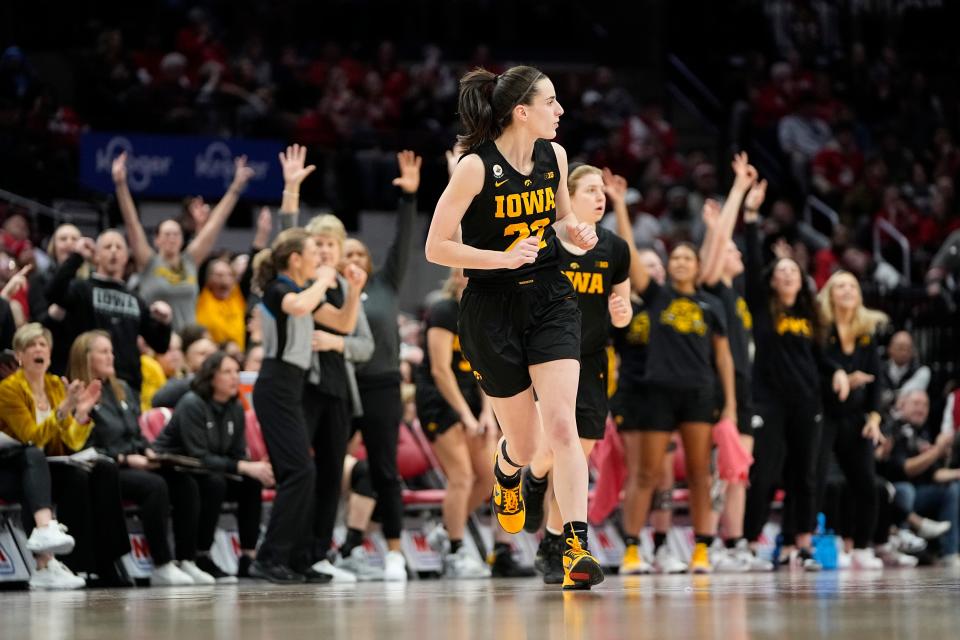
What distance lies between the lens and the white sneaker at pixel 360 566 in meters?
9.82

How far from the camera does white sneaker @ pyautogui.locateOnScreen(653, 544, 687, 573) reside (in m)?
10.3

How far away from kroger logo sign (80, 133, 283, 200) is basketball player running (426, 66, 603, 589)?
9.22 metres

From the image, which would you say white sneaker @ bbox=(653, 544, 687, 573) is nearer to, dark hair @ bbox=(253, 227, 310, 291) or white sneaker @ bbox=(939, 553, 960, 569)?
white sneaker @ bbox=(939, 553, 960, 569)

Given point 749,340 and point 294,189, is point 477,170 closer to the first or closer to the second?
point 294,189

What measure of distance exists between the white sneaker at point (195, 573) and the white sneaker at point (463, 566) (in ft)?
5.50

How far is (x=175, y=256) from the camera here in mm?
11352

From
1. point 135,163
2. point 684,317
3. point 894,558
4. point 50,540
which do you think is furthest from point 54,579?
point 135,163

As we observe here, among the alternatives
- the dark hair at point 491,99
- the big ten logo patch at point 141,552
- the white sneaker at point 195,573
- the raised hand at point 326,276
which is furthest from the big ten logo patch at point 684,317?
the dark hair at point 491,99

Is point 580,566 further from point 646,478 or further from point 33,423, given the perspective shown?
point 646,478

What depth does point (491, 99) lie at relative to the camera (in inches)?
258

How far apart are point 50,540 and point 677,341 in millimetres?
4244

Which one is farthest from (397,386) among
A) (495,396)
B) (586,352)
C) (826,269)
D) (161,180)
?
(826,269)

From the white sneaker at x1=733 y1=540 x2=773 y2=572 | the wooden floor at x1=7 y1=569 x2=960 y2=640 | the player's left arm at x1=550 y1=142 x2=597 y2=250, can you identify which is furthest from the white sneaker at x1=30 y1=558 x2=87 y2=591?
the white sneaker at x1=733 y1=540 x2=773 y2=572

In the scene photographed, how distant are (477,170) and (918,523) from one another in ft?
24.2
